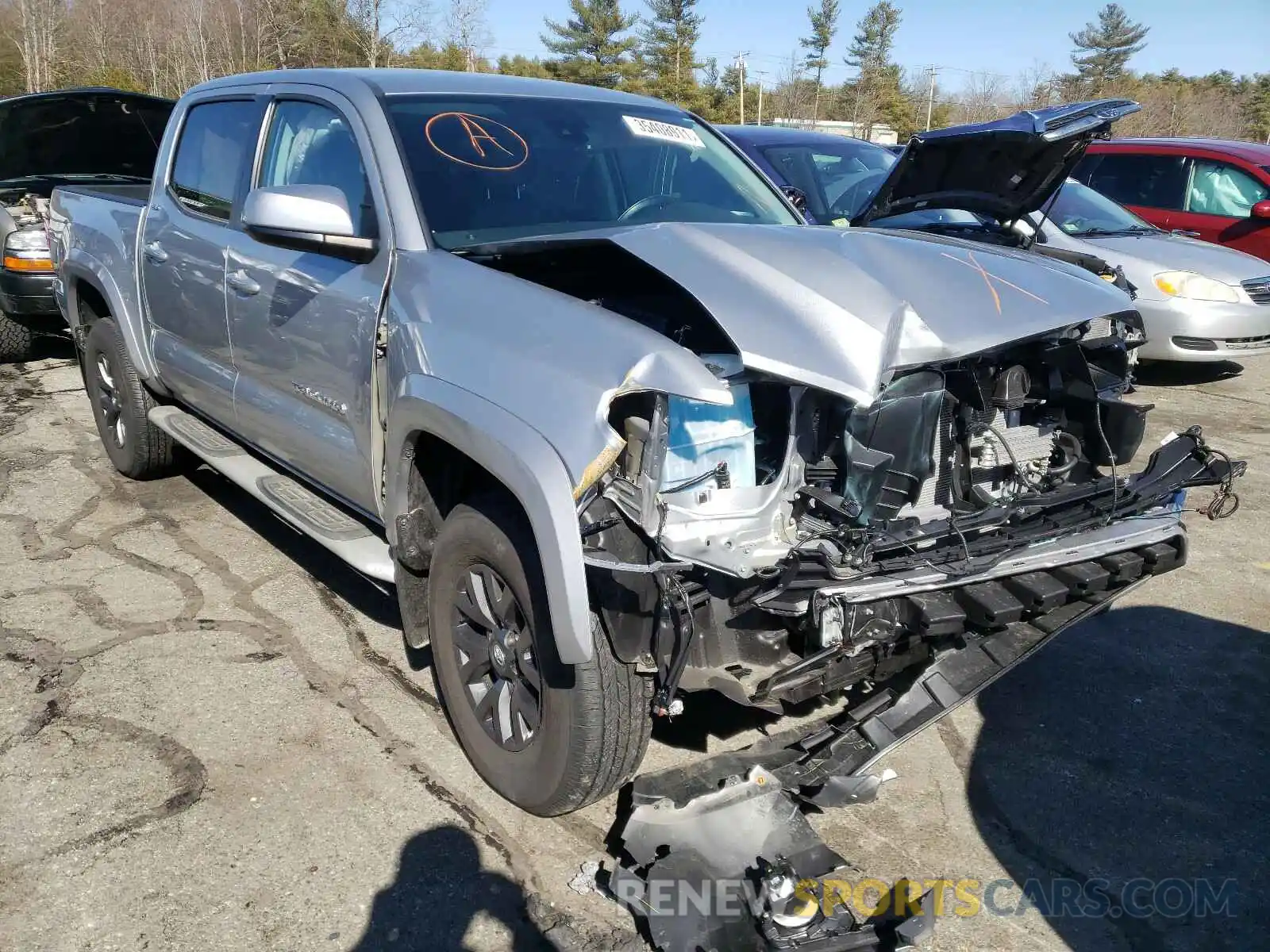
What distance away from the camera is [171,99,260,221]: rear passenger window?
399 centimetres

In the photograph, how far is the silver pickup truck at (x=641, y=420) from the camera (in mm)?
2305

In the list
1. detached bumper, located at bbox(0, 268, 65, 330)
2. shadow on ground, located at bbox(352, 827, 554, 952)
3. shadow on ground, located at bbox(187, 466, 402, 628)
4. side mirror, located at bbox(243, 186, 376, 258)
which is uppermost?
side mirror, located at bbox(243, 186, 376, 258)

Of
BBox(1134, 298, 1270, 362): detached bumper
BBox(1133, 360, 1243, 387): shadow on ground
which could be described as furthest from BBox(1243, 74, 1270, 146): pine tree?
BBox(1134, 298, 1270, 362): detached bumper

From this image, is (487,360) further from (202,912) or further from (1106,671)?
(1106,671)

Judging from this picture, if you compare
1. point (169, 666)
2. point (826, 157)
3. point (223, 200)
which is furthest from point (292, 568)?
point (826, 157)

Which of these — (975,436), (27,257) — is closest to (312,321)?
(975,436)

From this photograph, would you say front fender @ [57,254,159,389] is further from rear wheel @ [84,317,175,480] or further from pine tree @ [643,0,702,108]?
pine tree @ [643,0,702,108]

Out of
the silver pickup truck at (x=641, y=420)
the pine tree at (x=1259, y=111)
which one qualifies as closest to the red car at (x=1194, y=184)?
the silver pickup truck at (x=641, y=420)

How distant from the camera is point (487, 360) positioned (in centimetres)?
256

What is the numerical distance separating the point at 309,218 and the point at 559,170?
96 cm

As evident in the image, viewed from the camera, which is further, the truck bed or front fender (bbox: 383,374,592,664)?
the truck bed

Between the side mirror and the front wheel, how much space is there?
0.91 meters

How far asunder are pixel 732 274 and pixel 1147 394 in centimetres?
659

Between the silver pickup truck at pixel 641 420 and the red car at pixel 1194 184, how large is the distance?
6669 millimetres
